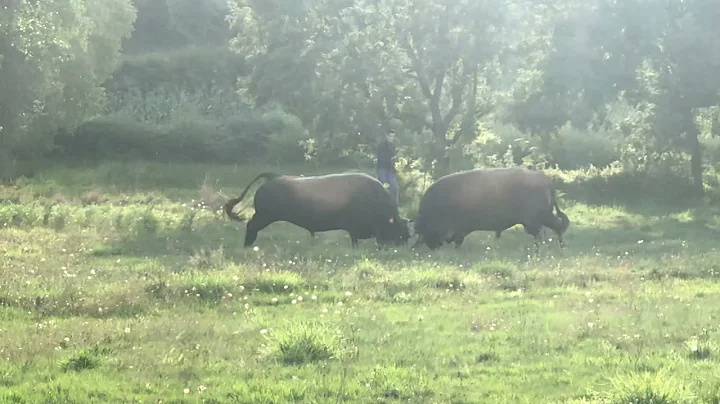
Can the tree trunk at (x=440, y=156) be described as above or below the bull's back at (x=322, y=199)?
above

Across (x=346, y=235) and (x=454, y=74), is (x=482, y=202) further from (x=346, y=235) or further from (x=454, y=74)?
(x=454, y=74)

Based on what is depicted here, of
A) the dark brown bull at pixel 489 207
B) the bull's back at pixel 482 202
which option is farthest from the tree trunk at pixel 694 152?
the bull's back at pixel 482 202

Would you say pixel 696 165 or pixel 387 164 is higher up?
pixel 696 165

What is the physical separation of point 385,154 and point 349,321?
38.6 ft

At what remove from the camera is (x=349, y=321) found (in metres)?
8.61

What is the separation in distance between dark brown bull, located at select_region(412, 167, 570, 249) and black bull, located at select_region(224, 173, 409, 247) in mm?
649

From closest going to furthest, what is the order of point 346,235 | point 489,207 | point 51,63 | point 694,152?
point 489,207, point 346,235, point 694,152, point 51,63

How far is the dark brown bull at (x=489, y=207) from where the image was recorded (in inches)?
653

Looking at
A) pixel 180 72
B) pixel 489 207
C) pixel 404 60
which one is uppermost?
pixel 180 72

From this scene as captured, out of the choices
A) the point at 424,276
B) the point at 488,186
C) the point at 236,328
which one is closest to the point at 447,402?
the point at 236,328

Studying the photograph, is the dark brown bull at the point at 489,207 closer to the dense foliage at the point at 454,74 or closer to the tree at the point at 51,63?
the dense foliage at the point at 454,74

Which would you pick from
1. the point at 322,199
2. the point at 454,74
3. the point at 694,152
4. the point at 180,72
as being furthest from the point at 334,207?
the point at 180,72

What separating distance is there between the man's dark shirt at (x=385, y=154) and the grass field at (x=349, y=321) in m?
3.55

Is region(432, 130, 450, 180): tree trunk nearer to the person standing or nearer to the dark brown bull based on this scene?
the person standing
